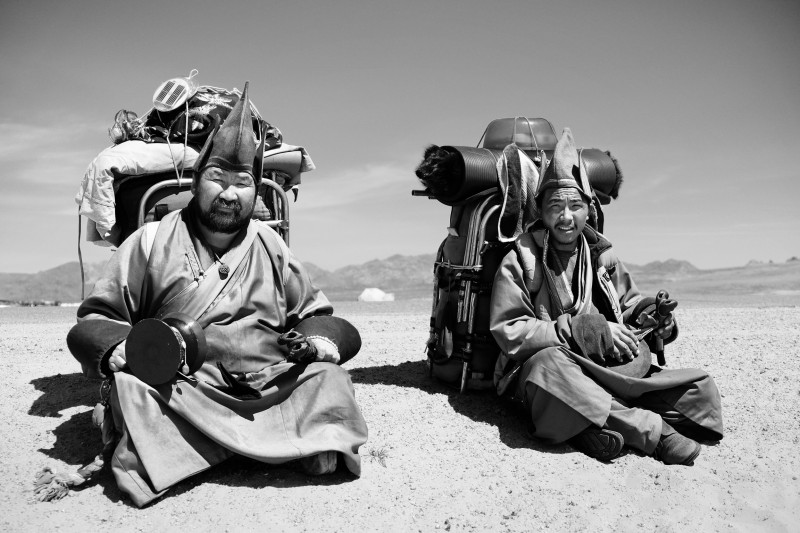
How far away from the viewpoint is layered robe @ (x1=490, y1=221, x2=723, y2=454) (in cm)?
414

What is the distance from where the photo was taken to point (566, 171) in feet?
15.0

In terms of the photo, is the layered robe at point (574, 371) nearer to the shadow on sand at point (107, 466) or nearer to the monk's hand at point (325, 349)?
the monk's hand at point (325, 349)

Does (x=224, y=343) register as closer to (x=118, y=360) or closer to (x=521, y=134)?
(x=118, y=360)

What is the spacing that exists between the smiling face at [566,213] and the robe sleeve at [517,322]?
326 mm

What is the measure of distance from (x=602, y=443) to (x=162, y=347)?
8.15ft

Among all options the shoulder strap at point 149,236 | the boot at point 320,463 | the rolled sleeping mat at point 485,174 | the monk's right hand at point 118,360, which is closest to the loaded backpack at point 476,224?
the rolled sleeping mat at point 485,174

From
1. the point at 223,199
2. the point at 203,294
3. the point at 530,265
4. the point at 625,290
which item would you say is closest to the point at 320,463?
the point at 203,294

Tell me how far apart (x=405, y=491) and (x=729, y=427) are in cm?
242

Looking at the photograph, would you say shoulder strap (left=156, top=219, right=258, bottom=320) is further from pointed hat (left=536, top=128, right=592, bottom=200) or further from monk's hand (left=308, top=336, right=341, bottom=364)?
pointed hat (left=536, top=128, right=592, bottom=200)

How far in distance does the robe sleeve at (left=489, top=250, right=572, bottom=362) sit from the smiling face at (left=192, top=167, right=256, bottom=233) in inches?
65.7

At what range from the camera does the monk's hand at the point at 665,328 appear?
4.54 meters

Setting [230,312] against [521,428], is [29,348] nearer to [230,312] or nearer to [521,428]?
[230,312]

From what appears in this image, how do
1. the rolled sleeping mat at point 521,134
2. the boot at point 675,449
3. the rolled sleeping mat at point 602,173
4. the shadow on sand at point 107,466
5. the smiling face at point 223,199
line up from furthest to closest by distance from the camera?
the rolled sleeping mat at point 521,134
the rolled sleeping mat at point 602,173
the boot at point 675,449
the smiling face at point 223,199
the shadow on sand at point 107,466

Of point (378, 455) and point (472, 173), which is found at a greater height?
point (472, 173)
